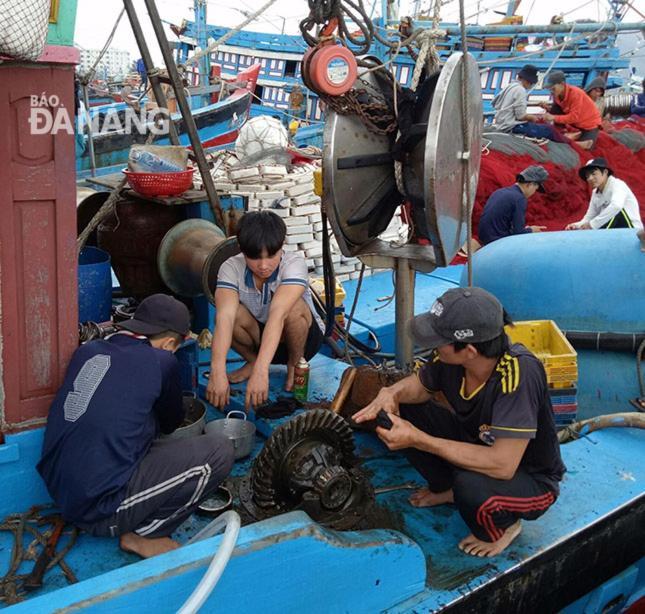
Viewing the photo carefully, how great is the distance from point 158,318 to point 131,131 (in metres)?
12.2

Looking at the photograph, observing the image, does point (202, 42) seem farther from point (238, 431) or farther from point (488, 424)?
point (488, 424)

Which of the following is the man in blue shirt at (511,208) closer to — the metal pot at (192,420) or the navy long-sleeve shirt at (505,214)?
the navy long-sleeve shirt at (505,214)

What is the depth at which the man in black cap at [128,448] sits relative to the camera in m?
2.52

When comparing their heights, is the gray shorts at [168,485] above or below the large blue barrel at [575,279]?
below

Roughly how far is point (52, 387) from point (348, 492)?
1.37 meters

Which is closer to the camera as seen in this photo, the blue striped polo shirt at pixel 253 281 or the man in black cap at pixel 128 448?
the man in black cap at pixel 128 448

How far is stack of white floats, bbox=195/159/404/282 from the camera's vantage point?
6871 mm

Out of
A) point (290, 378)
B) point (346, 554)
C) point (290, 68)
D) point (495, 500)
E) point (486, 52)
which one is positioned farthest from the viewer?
point (290, 68)

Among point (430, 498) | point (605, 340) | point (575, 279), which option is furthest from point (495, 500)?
point (575, 279)

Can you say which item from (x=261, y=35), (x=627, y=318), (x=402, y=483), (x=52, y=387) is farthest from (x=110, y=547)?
(x=261, y=35)

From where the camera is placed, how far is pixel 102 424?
8.23 feet

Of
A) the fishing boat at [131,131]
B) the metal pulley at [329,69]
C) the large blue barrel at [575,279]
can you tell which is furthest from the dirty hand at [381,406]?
the fishing boat at [131,131]

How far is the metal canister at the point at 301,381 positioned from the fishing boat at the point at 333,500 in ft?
0.28

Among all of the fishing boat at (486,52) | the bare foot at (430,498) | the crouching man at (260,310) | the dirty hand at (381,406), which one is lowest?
the bare foot at (430,498)
